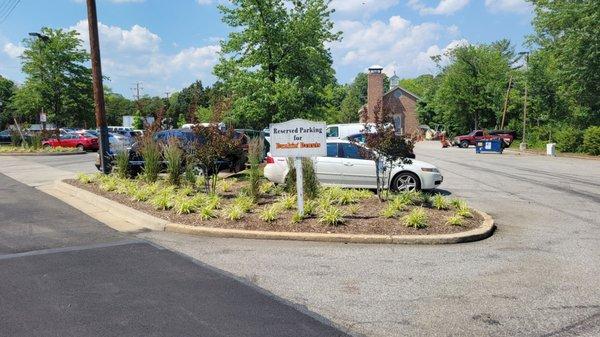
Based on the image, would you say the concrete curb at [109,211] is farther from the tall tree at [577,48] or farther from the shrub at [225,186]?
the tall tree at [577,48]

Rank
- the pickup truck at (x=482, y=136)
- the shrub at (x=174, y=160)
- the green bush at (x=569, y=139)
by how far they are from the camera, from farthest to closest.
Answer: the pickup truck at (x=482, y=136), the green bush at (x=569, y=139), the shrub at (x=174, y=160)

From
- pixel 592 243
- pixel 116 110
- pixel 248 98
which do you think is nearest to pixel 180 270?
pixel 592 243

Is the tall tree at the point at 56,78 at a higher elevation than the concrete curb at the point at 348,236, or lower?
higher

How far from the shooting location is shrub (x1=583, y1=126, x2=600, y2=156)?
30.7 metres

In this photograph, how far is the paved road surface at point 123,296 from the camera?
171 inches

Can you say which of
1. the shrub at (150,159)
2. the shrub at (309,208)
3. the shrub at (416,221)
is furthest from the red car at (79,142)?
the shrub at (416,221)

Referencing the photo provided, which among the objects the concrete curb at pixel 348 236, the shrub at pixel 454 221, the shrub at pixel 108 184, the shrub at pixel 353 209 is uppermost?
the shrub at pixel 108 184

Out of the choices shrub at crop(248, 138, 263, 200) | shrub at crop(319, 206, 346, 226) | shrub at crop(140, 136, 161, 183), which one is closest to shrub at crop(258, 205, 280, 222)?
shrub at crop(319, 206, 346, 226)

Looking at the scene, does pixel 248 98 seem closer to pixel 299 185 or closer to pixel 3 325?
pixel 299 185

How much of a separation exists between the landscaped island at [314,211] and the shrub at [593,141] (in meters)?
25.5

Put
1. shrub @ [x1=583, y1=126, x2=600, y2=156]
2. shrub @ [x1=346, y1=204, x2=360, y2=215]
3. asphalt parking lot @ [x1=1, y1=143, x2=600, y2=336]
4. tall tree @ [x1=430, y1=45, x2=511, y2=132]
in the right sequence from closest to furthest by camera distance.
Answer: asphalt parking lot @ [x1=1, y1=143, x2=600, y2=336], shrub @ [x1=346, y1=204, x2=360, y2=215], shrub @ [x1=583, y1=126, x2=600, y2=156], tall tree @ [x1=430, y1=45, x2=511, y2=132]

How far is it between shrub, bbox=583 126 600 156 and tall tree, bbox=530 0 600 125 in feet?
12.1

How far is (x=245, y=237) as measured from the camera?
798cm

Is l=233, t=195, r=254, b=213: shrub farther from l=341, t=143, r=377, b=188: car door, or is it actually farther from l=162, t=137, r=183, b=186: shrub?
l=341, t=143, r=377, b=188: car door
